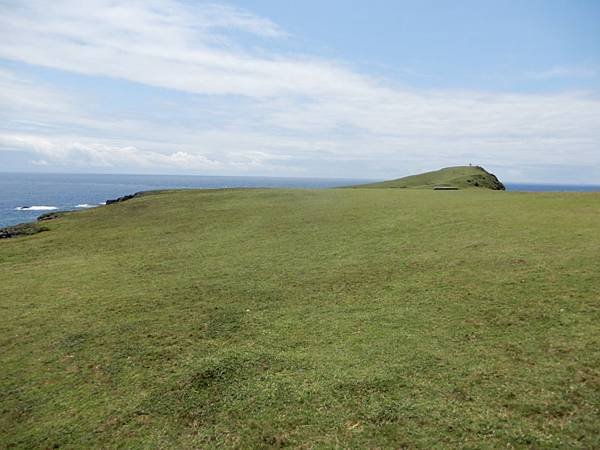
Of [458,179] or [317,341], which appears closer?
[317,341]

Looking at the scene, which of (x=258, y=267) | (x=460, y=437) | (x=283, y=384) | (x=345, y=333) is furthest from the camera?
(x=258, y=267)

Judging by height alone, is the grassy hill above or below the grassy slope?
above

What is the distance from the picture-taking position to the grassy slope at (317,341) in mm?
11008

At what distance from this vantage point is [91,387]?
13469 millimetres

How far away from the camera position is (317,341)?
50.8 ft

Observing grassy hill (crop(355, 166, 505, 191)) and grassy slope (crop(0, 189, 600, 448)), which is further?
grassy hill (crop(355, 166, 505, 191))

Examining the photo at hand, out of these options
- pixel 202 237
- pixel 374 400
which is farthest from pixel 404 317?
pixel 202 237

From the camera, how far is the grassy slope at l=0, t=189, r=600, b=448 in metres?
11.0

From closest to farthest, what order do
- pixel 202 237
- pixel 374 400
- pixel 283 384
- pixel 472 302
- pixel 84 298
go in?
pixel 374 400 → pixel 283 384 → pixel 472 302 → pixel 84 298 → pixel 202 237

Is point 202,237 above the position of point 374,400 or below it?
Result: above

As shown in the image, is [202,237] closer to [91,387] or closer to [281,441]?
[91,387]

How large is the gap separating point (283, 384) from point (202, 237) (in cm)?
2233

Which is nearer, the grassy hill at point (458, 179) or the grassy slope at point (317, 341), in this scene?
the grassy slope at point (317, 341)

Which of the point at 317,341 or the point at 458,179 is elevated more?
the point at 458,179
